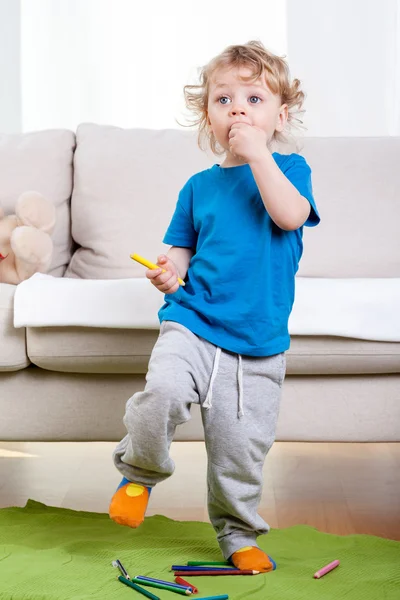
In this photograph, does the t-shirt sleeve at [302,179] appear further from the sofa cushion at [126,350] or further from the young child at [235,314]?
the sofa cushion at [126,350]

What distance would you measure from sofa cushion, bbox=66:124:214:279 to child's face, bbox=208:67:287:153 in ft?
2.86

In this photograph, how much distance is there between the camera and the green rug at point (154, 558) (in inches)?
46.8

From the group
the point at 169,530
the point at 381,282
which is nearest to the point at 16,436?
the point at 169,530

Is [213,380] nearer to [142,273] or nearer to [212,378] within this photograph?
[212,378]

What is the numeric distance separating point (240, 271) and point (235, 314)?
7cm

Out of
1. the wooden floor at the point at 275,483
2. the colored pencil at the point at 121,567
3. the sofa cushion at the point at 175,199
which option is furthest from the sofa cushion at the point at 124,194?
the colored pencil at the point at 121,567

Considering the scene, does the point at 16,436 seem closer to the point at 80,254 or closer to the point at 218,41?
the point at 80,254

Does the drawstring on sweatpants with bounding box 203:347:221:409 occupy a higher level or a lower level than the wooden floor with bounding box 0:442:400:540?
higher

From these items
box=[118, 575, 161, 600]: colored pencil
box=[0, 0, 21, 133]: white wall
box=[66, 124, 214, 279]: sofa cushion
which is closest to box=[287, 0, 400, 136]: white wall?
box=[66, 124, 214, 279]: sofa cushion

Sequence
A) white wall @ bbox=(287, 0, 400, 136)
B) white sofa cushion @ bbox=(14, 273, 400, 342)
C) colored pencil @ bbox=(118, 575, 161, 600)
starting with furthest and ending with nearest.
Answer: white wall @ bbox=(287, 0, 400, 136) → white sofa cushion @ bbox=(14, 273, 400, 342) → colored pencil @ bbox=(118, 575, 161, 600)

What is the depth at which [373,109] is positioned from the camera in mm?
2988

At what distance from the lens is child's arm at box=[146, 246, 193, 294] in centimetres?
123

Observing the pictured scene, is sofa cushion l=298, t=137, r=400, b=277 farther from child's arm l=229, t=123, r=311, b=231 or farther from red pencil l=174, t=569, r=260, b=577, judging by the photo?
red pencil l=174, t=569, r=260, b=577

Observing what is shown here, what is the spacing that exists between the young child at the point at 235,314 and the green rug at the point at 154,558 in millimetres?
87
